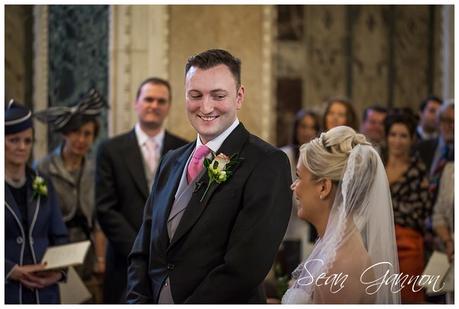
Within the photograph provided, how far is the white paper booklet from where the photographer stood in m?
5.75

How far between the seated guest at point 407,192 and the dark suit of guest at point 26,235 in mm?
2012

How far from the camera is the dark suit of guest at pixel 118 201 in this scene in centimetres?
604

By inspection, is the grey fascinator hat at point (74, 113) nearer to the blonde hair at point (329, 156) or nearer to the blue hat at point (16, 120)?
the blue hat at point (16, 120)

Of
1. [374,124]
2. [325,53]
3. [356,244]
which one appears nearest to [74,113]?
[374,124]

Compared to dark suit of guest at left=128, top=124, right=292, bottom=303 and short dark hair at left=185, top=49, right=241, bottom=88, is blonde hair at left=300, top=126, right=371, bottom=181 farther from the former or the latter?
short dark hair at left=185, top=49, right=241, bottom=88

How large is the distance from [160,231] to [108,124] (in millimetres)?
3727

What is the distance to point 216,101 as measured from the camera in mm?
4168

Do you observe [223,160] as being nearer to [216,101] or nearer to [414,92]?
[216,101]

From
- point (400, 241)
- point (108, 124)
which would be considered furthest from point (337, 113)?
point (108, 124)

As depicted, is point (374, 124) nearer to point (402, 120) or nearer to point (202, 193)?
point (402, 120)

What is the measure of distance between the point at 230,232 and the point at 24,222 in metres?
1.92

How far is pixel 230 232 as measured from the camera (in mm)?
4172

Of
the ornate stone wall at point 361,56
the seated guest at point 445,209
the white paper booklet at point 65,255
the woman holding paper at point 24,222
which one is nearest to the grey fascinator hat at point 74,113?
the woman holding paper at point 24,222
